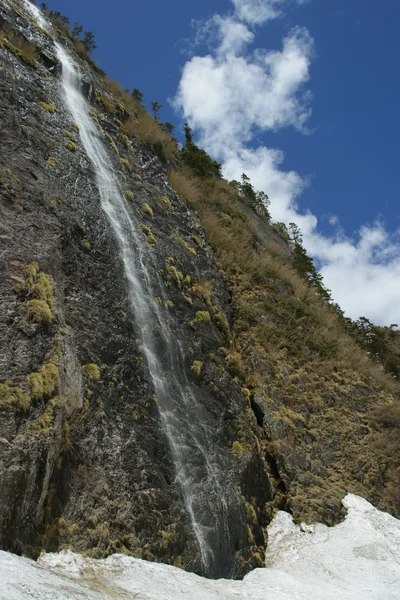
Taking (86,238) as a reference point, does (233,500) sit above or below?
below

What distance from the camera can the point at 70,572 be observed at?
244 inches

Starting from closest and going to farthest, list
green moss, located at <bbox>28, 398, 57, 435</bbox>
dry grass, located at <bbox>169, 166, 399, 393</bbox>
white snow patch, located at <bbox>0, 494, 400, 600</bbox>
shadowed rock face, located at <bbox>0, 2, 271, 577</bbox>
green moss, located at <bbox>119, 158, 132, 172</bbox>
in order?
white snow patch, located at <bbox>0, 494, 400, 600</bbox> → green moss, located at <bbox>28, 398, 57, 435</bbox> → shadowed rock face, located at <bbox>0, 2, 271, 577</bbox> → green moss, located at <bbox>119, 158, 132, 172</bbox> → dry grass, located at <bbox>169, 166, 399, 393</bbox>

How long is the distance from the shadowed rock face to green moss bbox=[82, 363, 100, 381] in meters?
0.04

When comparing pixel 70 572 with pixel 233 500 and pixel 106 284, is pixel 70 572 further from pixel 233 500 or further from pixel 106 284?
pixel 106 284

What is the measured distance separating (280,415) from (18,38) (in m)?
14.6

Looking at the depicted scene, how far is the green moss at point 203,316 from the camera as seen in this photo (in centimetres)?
1361

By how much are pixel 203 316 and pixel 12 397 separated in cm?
760

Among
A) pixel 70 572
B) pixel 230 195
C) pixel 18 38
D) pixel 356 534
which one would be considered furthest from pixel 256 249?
pixel 70 572

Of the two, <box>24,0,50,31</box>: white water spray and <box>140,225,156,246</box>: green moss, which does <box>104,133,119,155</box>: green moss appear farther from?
<box>24,0,50,31</box>: white water spray

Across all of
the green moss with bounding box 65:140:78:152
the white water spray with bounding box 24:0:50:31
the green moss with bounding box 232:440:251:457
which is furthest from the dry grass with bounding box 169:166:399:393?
the white water spray with bounding box 24:0:50:31

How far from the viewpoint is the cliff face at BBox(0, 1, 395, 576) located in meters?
7.30

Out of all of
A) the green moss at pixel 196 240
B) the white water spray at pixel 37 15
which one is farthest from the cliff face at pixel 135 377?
the white water spray at pixel 37 15

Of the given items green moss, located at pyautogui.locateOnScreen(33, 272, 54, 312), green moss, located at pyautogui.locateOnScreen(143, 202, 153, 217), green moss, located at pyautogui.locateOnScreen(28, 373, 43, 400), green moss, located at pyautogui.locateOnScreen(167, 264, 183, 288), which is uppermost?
green moss, located at pyautogui.locateOnScreen(143, 202, 153, 217)

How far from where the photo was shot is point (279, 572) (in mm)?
9344
